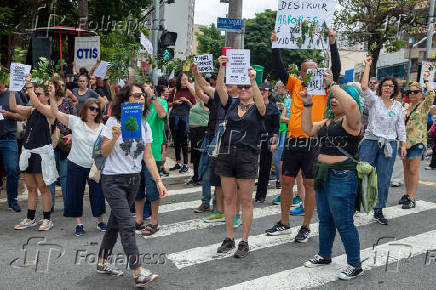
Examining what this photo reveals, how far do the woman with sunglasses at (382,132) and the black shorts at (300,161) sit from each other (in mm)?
1503

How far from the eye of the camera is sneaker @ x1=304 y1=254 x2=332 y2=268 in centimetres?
499

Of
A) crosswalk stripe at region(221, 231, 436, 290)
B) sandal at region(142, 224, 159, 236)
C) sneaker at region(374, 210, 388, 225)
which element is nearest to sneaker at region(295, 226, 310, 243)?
crosswalk stripe at region(221, 231, 436, 290)

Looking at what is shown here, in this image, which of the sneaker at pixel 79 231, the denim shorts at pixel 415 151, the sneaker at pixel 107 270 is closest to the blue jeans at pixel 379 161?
the denim shorts at pixel 415 151

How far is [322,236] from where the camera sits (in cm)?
493

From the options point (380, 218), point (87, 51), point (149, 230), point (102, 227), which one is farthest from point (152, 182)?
point (87, 51)

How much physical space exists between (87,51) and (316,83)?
7.74m

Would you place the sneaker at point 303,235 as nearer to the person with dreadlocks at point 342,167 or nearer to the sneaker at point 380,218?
the person with dreadlocks at point 342,167

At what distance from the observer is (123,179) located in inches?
175

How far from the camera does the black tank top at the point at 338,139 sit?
457cm

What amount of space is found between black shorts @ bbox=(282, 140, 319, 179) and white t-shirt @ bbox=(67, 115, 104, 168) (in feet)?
8.03

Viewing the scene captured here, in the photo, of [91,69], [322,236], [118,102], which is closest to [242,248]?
[322,236]

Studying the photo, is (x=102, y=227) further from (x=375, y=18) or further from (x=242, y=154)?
(x=375, y=18)

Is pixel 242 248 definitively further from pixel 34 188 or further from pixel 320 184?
pixel 34 188

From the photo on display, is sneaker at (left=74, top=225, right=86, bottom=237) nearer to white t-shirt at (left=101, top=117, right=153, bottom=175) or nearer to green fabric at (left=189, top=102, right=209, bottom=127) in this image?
white t-shirt at (left=101, top=117, right=153, bottom=175)
